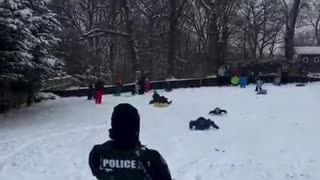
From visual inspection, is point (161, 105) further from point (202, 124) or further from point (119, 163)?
point (119, 163)

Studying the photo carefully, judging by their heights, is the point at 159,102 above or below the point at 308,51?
below

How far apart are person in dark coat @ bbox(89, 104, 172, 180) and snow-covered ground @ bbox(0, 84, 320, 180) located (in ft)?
26.8

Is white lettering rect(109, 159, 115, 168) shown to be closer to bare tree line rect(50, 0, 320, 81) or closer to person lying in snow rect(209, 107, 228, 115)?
person lying in snow rect(209, 107, 228, 115)

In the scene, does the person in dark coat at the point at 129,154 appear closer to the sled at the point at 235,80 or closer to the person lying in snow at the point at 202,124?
the person lying in snow at the point at 202,124

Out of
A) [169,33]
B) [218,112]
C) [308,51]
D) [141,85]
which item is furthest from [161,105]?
[308,51]

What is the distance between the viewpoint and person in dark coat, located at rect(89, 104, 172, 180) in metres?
4.29

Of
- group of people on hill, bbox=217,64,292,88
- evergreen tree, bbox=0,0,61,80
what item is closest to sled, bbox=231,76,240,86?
group of people on hill, bbox=217,64,292,88

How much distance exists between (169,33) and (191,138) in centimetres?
3421

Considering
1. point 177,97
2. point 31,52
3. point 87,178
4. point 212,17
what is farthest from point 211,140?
point 212,17

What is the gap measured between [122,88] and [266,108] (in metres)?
12.2

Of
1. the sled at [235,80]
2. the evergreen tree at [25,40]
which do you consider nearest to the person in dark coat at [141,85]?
the sled at [235,80]

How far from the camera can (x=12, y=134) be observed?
18.8 meters

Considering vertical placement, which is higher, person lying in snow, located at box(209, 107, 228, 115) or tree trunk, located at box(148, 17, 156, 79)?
tree trunk, located at box(148, 17, 156, 79)

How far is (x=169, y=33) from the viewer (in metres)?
50.7
